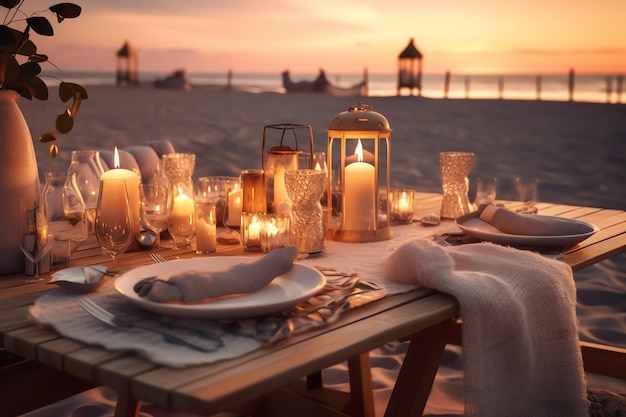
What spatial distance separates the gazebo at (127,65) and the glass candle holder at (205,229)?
30.4 meters

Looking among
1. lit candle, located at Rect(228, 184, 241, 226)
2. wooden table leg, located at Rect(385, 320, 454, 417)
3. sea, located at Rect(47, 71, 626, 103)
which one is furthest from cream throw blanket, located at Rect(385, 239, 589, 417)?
sea, located at Rect(47, 71, 626, 103)

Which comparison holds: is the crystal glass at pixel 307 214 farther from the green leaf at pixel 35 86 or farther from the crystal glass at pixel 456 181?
the crystal glass at pixel 456 181

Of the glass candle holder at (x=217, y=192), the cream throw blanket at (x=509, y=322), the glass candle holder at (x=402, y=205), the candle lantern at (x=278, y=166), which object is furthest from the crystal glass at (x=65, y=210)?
the glass candle holder at (x=402, y=205)

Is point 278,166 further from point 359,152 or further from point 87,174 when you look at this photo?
A: point 87,174

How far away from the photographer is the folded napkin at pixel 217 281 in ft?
3.88

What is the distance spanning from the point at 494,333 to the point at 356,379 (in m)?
0.90

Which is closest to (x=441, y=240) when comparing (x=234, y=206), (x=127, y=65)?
(x=234, y=206)

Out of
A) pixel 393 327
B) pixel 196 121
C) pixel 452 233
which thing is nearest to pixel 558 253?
pixel 452 233

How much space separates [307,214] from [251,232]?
137mm

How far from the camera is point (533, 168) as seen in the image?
31.5 feet

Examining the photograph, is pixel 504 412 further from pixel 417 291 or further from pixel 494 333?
pixel 417 291

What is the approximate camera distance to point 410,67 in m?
23.0

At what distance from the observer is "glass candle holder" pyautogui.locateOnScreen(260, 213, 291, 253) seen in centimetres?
164

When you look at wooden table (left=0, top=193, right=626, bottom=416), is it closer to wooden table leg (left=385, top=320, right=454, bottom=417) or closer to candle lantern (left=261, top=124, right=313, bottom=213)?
wooden table leg (left=385, top=320, right=454, bottom=417)
